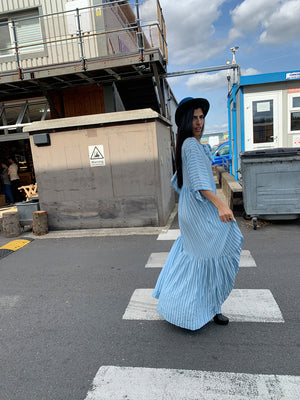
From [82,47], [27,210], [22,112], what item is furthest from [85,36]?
[27,210]

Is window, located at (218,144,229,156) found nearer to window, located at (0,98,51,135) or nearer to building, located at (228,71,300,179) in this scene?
building, located at (228,71,300,179)

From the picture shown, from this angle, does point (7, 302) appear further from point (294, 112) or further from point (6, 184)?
point (6, 184)

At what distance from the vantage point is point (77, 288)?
3.88 m

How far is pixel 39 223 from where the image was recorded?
679 centimetres

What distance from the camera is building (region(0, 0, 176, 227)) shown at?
8570 mm

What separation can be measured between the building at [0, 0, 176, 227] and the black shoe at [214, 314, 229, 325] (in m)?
5.47

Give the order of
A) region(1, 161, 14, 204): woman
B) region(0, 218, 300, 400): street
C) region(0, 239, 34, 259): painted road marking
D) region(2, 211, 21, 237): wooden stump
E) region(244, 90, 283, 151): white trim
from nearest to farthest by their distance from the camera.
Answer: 1. region(0, 218, 300, 400): street
2. region(0, 239, 34, 259): painted road marking
3. region(2, 211, 21, 237): wooden stump
4. region(244, 90, 283, 151): white trim
5. region(1, 161, 14, 204): woman

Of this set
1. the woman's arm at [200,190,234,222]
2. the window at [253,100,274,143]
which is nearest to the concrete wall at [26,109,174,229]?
the window at [253,100,274,143]

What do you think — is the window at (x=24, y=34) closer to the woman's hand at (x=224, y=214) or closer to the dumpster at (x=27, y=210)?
the dumpster at (x=27, y=210)

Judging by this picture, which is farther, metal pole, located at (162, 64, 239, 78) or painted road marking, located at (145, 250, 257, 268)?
metal pole, located at (162, 64, 239, 78)

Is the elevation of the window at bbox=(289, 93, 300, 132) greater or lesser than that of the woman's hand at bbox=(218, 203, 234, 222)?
greater

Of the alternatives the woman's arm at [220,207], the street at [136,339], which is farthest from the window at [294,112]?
the woman's arm at [220,207]

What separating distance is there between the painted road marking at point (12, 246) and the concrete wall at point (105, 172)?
88cm

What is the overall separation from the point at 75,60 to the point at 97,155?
164 inches
